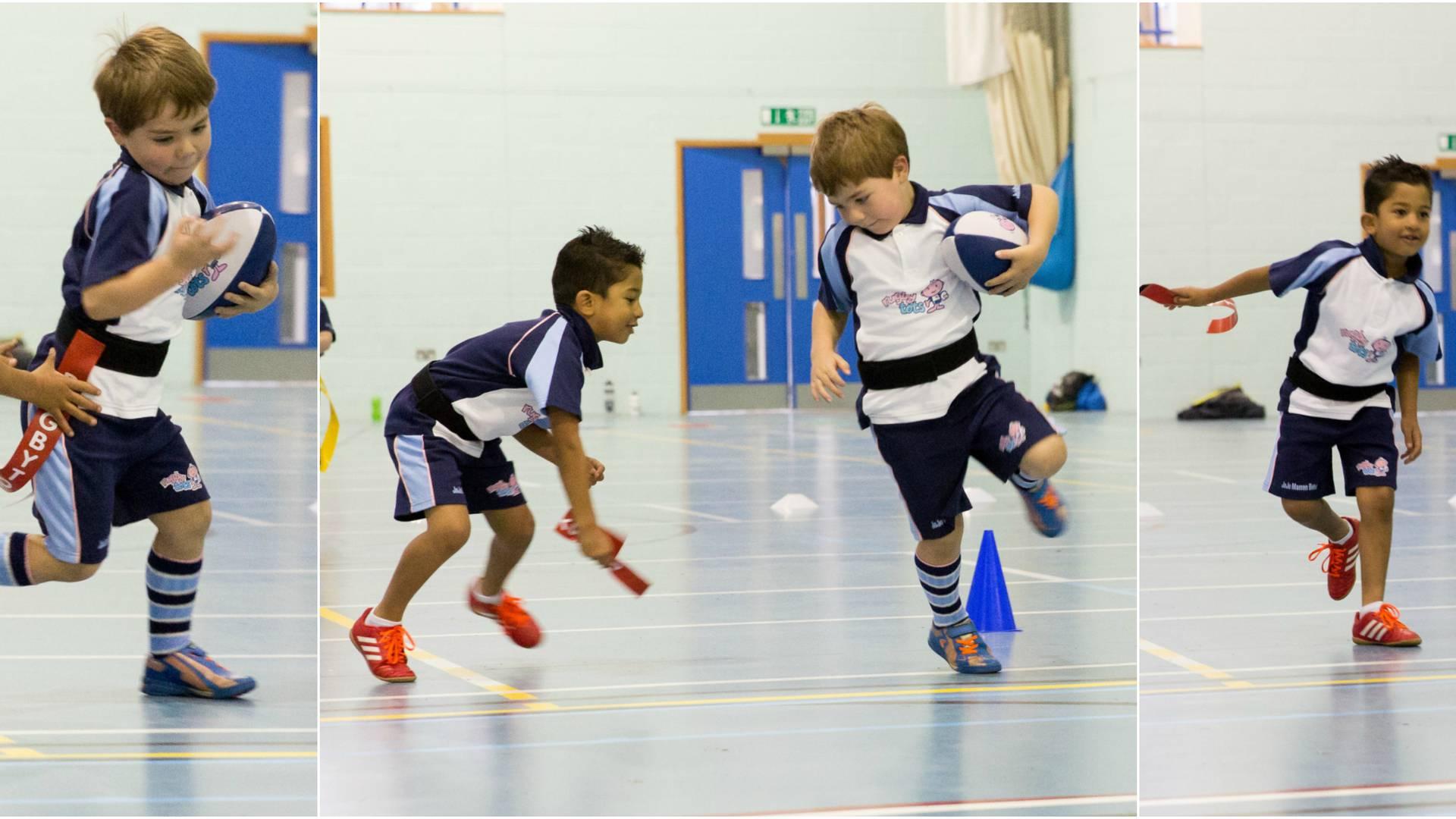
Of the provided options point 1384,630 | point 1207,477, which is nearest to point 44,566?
point 1384,630

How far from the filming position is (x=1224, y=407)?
1266 centimetres

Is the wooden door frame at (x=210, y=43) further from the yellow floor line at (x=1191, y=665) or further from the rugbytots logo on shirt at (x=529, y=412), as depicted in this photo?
the yellow floor line at (x=1191, y=665)

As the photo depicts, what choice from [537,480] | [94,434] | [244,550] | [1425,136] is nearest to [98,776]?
[94,434]

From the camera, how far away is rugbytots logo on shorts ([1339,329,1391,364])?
3896 millimetres

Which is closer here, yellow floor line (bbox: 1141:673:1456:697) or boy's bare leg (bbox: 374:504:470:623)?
yellow floor line (bbox: 1141:673:1456:697)

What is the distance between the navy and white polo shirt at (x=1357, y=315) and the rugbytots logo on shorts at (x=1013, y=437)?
3.02 ft

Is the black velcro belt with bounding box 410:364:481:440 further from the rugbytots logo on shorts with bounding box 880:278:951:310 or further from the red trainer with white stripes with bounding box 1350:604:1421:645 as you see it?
the red trainer with white stripes with bounding box 1350:604:1421:645

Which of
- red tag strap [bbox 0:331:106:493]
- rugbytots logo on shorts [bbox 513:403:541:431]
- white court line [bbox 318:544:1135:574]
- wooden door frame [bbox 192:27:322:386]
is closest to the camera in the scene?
red tag strap [bbox 0:331:106:493]

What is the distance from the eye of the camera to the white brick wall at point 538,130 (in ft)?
48.5

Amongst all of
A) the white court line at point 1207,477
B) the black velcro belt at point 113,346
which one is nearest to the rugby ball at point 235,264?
the black velcro belt at point 113,346

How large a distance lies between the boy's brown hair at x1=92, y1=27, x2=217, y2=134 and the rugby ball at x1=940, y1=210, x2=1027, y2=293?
1.53m

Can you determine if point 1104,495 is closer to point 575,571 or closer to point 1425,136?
point 575,571

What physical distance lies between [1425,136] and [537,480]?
8466 millimetres

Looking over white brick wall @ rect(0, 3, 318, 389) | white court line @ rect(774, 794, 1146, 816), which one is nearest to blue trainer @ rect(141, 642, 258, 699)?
white court line @ rect(774, 794, 1146, 816)
